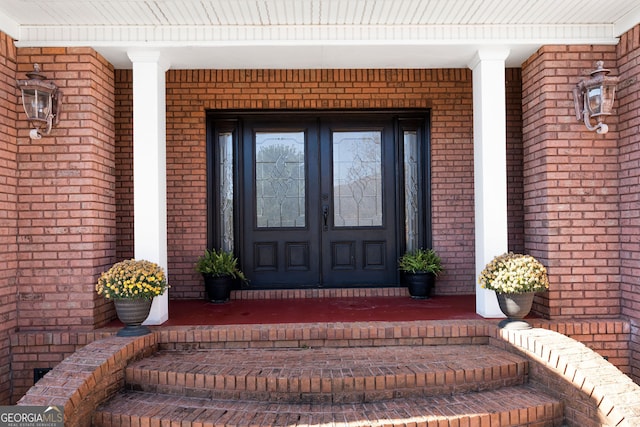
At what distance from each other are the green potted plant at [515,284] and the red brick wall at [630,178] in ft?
2.91

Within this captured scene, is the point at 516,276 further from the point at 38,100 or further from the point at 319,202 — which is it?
the point at 38,100

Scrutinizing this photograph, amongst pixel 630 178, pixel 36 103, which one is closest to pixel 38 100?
pixel 36 103

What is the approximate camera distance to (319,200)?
620 centimetres

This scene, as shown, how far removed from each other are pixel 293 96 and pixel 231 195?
1501 millimetres

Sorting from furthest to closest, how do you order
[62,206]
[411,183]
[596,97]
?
[411,183] → [62,206] → [596,97]

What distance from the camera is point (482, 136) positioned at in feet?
15.6

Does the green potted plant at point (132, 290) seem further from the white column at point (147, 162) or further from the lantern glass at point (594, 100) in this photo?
the lantern glass at point (594, 100)

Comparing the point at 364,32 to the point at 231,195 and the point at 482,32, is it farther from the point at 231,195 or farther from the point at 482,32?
the point at 231,195

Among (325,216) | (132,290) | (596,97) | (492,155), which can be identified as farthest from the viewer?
(325,216)

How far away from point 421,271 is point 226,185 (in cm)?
271

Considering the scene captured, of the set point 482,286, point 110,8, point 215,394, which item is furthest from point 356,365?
point 110,8

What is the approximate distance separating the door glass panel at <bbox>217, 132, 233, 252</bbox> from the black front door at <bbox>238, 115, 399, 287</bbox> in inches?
6.9

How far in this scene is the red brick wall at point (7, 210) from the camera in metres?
4.22

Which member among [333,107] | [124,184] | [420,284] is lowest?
[420,284]
